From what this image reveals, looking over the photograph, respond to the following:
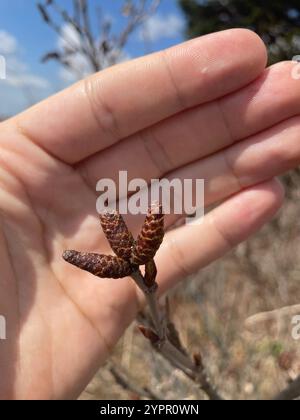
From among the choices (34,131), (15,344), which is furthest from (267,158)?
(15,344)

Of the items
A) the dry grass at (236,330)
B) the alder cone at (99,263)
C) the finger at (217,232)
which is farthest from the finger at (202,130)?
the dry grass at (236,330)

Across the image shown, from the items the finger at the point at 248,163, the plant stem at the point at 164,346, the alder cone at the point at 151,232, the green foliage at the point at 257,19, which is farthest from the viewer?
the green foliage at the point at 257,19

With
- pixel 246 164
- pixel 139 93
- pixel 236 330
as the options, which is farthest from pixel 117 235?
pixel 236 330

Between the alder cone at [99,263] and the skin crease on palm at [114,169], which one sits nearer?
the alder cone at [99,263]

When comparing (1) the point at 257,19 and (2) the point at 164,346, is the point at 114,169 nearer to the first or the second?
(2) the point at 164,346

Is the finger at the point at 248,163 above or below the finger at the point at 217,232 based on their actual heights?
above

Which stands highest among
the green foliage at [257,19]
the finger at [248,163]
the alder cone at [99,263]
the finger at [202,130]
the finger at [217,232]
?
the alder cone at [99,263]
